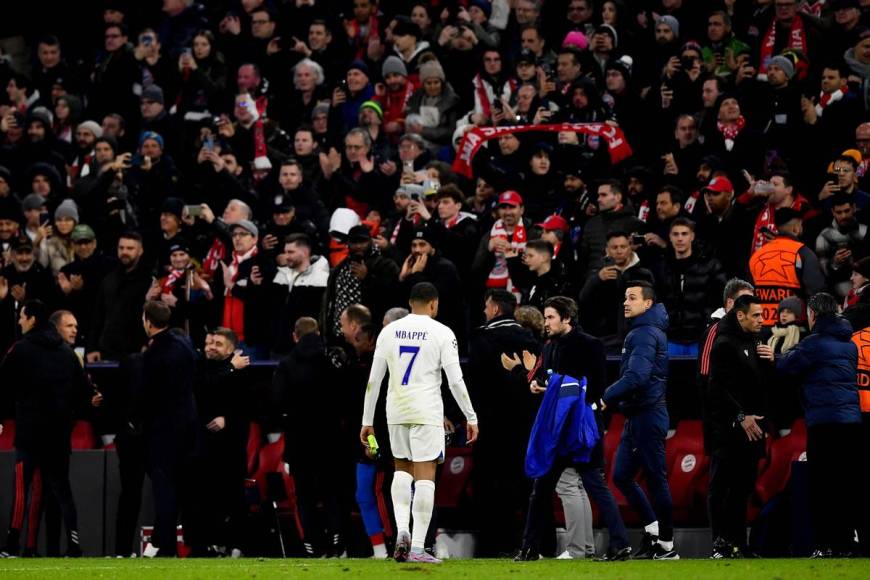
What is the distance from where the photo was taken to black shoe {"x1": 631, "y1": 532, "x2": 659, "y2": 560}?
40.2ft

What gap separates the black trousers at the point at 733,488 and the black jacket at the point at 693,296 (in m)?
2.64

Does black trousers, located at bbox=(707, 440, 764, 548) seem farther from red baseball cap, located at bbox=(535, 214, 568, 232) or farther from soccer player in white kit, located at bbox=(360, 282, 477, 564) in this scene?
red baseball cap, located at bbox=(535, 214, 568, 232)

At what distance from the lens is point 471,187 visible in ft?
61.4

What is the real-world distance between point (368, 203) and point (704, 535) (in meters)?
6.55

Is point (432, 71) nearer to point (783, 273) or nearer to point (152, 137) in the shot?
point (152, 137)

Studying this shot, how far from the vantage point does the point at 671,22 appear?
1934 centimetres

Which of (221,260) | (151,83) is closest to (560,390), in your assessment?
(221,260)

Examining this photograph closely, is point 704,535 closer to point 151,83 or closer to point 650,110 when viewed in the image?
point 650,110

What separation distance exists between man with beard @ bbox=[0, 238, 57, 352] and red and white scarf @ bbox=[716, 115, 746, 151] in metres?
7.70

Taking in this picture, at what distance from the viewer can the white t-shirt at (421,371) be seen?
11766 mm

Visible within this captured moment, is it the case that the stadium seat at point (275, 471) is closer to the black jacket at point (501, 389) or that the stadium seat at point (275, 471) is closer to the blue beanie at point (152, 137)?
the black jacket at point (501, 389)

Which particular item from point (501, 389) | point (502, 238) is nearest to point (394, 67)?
point (502, 238)

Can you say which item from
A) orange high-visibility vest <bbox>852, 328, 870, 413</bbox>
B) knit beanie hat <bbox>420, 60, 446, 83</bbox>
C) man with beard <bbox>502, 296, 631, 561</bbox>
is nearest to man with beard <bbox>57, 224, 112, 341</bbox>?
knit beanie hat <bbox>420, 60, 446, 83</bbox>

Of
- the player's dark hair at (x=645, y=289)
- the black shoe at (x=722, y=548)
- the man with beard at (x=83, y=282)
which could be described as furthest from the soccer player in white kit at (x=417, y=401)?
the man with beard at (x=83, y=282)
